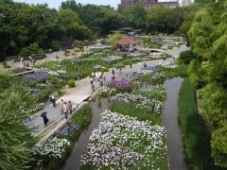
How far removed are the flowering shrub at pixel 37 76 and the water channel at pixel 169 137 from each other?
9159mm

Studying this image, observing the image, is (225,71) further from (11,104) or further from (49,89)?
(49,89)

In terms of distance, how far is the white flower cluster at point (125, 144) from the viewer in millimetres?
21219

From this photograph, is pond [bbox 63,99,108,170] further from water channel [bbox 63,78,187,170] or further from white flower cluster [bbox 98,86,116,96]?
white flower cluster [bbox 98,86,116,96]

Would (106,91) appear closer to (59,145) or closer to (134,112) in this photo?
(134,112)

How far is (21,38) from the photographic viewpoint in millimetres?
61969

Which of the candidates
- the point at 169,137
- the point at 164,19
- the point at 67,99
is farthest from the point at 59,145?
the point at 164,19

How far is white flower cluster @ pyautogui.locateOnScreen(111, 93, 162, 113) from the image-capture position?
30.9 meters

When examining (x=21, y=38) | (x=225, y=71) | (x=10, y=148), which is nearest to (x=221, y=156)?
(x=225, y=71)

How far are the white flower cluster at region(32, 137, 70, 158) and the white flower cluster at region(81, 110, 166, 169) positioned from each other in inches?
47.8

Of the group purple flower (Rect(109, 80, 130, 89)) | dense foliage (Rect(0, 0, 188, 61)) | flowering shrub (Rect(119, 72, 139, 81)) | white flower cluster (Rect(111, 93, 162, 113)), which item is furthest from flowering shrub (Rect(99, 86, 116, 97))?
dense foliage (Rect(0, 0, 188, 61))

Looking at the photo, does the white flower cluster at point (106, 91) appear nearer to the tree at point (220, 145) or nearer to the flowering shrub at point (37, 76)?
the flowering shrub at point (37, 76)

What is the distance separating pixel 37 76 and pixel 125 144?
2105 cm

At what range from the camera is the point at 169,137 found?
2627 cm

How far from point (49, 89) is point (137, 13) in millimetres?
70553
